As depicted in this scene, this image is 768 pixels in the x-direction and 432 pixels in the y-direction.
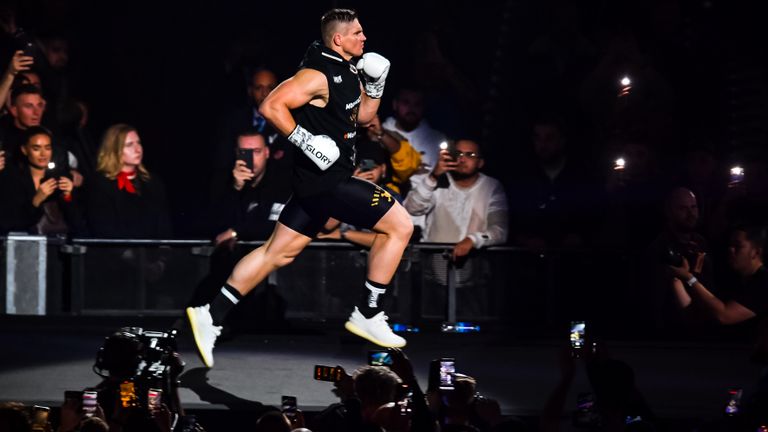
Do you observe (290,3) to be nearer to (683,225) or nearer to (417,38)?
(417,38)

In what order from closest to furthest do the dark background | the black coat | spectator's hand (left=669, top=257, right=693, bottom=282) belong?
spectator's hand (left=669, top=257, right=693, bottom=282) → the black coat → the dark background

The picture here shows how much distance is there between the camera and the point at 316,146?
6203 mm

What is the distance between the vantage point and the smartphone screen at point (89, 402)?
4.84 metres

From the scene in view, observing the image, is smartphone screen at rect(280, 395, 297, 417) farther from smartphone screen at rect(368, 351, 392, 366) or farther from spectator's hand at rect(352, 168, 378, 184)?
spectator's hand at rect(352, 168, 378, 184)

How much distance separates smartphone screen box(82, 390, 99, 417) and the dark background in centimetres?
501

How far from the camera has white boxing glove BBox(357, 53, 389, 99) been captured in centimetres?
646

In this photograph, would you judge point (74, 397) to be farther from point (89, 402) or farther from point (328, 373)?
point (328, 373)

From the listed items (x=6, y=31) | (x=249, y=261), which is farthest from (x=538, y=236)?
(x=6, y=31)

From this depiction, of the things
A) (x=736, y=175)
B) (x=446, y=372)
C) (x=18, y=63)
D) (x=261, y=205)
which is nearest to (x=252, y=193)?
(x=261, y=205)

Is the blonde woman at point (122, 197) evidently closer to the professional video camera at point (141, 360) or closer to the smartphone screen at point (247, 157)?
the smartphone screen at point (247, 157)

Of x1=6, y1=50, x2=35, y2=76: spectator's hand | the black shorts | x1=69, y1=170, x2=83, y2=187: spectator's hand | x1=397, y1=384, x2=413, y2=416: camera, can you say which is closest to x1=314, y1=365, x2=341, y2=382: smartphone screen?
x1=397, y1=384, x2=413, y2=416: camera

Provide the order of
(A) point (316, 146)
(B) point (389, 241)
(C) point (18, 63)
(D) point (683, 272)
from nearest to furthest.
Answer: (A) point (316, 146) < (B) point (389, 241) < (D) point (683, 272) < (C) point (18, 63)

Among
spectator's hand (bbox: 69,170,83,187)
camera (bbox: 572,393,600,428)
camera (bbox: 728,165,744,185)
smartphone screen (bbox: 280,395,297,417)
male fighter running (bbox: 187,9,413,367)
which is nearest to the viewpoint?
camera (bbox: 572,393,600,428)

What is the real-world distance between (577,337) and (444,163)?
133 inches
